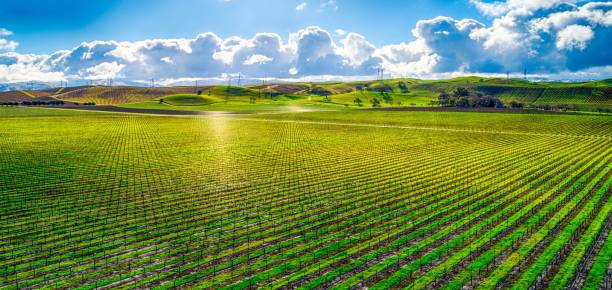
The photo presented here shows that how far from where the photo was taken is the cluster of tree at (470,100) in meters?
158

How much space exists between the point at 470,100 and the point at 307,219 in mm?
155226

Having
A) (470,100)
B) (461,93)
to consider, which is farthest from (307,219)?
(461,93)

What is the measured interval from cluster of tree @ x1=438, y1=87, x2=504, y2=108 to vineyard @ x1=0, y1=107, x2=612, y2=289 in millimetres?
98237

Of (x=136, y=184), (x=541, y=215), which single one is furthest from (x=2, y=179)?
(x=541, y=215)

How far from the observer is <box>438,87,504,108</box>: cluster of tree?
15775cm

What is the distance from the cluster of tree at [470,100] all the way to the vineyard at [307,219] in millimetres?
98237

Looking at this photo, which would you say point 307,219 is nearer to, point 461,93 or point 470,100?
point 470,100

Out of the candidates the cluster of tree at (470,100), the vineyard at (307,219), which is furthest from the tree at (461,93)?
the vineyard at (307,219)

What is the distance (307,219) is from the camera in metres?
29.1

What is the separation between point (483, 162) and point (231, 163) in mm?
32658

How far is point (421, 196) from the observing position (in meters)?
35.5

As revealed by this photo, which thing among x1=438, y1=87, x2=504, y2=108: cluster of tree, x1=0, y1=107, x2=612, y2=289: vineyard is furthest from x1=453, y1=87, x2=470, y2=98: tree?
x1=0, y1=107, x2=612, y2=289: vineyard

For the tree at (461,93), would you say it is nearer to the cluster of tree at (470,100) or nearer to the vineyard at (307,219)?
the cluster of tree at (470,100)


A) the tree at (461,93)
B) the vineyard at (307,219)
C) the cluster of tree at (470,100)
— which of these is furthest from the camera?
the tree at (461,93)
